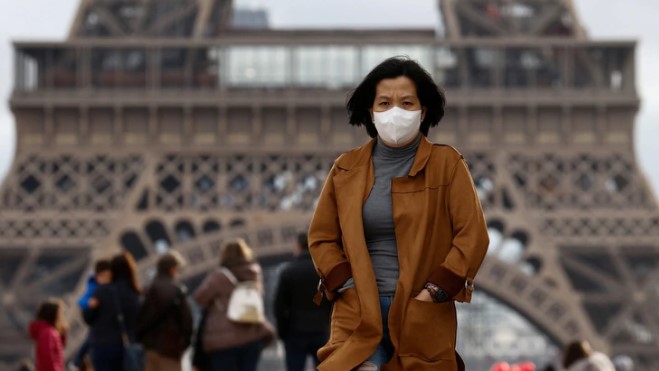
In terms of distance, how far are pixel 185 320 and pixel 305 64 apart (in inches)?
1234

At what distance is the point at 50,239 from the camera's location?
43.8 meters

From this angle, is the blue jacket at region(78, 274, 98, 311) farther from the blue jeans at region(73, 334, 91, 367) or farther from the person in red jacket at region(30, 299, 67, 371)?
the blue jeans at region(73, 334, 91, 367)

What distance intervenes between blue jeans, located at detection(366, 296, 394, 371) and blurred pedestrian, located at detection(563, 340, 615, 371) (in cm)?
732

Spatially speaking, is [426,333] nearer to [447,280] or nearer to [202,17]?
[447,280]

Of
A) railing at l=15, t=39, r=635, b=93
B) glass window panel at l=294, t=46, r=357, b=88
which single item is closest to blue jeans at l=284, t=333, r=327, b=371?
railing at l=15, t=39, r=635, b=93

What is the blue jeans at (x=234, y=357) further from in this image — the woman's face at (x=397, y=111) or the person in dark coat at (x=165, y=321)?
the woman's face at (x=397, y=111)

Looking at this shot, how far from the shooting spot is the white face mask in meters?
9.65

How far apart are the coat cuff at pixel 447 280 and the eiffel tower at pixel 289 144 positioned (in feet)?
111

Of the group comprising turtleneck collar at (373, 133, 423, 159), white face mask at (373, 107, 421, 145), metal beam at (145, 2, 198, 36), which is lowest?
turtleneck collar at (373, 133, 423, 159)

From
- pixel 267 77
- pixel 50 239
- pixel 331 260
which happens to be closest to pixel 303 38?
pixel 267 77

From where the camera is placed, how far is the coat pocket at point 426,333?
31.0ft

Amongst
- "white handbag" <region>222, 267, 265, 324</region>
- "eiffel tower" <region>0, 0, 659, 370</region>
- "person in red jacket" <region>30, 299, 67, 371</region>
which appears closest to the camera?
"white handbag" <region>222, 267, 265, 324</region>

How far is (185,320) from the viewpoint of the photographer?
16328 mm

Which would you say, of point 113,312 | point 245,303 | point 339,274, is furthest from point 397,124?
point 113,312
